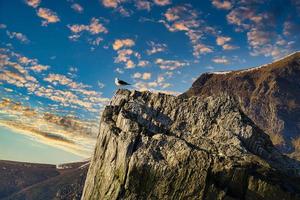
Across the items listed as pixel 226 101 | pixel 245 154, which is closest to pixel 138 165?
pixel 245 154

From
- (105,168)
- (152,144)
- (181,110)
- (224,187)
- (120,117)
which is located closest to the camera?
(224,187)

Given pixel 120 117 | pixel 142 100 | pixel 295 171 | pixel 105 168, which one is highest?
pixel 142 100

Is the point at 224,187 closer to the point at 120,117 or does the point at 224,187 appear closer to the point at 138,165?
the point at 138,165

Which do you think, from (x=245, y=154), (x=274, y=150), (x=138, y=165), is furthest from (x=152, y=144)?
(x=274, y=150)

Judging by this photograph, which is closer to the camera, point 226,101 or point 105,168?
point 105,168

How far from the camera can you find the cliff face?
117 feet

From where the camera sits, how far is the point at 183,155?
3656 cm

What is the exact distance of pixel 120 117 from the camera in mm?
46438

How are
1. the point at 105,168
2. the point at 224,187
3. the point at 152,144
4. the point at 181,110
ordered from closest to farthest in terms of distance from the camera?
the point at 224,187 < the point at 152,144 < the point at 105,168 < the point at 181,110

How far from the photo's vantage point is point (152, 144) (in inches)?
1540

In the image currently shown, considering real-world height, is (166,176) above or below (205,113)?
below

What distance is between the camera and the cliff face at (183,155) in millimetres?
35562

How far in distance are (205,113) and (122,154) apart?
50.5ft

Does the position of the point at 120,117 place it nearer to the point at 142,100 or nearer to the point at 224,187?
the point at 142,100
